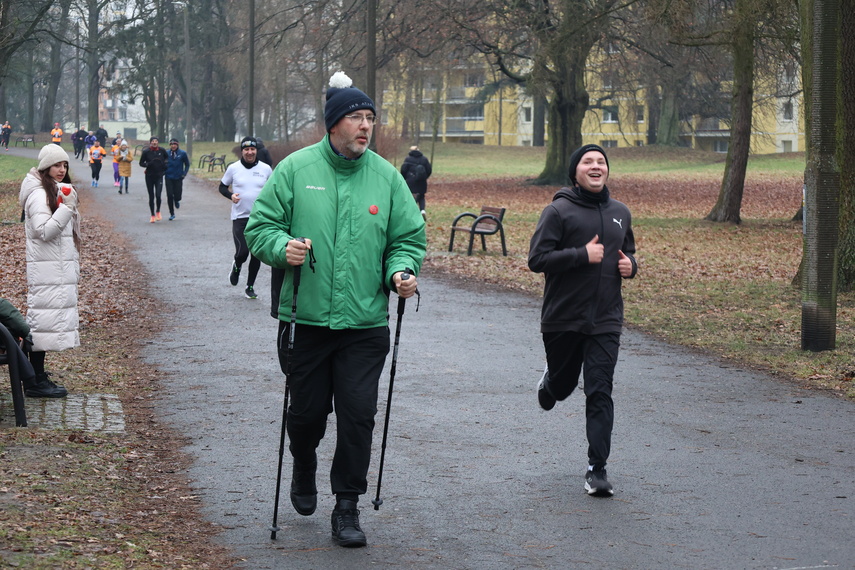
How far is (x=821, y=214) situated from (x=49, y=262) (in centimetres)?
677

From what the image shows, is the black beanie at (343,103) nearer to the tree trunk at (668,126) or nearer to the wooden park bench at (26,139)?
the tree trunk at (668,126)

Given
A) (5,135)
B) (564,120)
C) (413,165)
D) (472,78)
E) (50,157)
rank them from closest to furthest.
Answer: (50,157) < (413,165) < (564,120) < (472,78) < (5,135)

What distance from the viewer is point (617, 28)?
33.8 metres

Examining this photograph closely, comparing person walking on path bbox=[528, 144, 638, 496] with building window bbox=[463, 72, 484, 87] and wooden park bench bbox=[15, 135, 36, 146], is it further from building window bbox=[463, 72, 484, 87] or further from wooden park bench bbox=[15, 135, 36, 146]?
wooden park bench bbox=[15, 135, 36, 146]

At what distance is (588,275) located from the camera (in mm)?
6422

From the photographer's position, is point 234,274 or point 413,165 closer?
point 234,274

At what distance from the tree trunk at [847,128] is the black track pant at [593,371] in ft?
28.7

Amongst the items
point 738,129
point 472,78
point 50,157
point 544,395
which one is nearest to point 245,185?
point 50,157

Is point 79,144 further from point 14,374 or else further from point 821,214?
point 14,374

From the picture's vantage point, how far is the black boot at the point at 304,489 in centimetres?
558

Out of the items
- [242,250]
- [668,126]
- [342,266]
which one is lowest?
[242,250]

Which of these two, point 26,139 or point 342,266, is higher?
point 26,139

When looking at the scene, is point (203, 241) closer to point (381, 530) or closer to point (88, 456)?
A: point (88, 456)

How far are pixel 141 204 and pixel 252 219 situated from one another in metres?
27.3
